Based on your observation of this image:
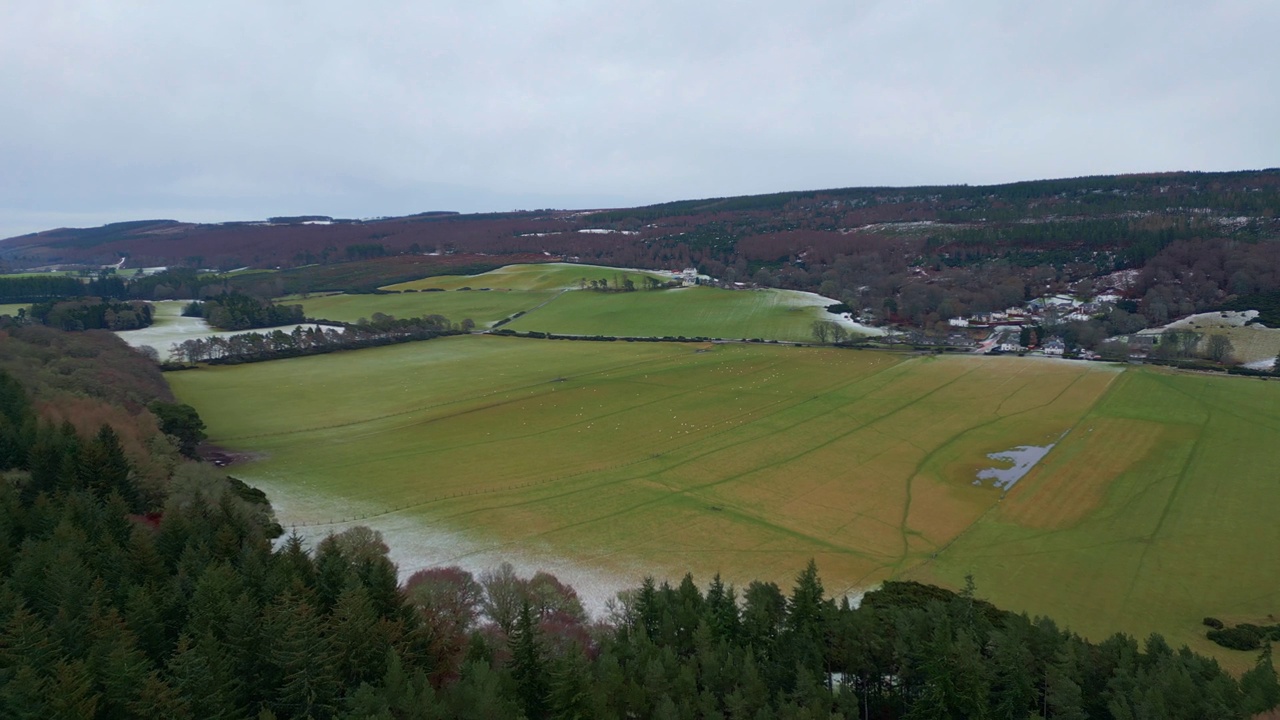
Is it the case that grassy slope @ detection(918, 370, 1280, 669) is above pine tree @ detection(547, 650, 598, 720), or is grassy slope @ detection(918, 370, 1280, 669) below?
below

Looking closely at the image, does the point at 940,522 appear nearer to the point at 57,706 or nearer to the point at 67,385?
the point at 57,706

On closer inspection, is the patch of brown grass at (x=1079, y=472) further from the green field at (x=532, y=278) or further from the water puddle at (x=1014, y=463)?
the green field at (x=532, y=278)

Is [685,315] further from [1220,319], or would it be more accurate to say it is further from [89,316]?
[89,316]

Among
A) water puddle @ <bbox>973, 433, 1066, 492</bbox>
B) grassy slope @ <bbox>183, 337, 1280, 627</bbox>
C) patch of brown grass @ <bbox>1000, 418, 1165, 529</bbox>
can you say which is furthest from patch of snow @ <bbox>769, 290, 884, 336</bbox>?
water puddle @ <bbox>973, 433, 1066, 492</bbox>

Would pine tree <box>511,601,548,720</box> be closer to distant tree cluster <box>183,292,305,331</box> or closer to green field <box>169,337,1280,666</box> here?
green field <box>169,337,1280,666</box>

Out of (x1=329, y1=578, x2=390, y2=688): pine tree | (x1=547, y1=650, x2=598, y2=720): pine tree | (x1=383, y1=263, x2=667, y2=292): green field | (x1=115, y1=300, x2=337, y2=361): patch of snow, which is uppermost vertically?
(x1=383, y1=263, x2=667, y2=292): green field

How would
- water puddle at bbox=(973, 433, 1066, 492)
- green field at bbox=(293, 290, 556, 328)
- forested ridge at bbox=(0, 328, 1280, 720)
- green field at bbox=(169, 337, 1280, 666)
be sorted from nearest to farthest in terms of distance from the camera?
forested ridge at bbox=(0, 328, 1280, 720), green field at bbox=(169, 337, 1280, 666), water puddle at bbox=(973, 433, 1066, 492), green field at bbox=(293, 290, 556, 328)

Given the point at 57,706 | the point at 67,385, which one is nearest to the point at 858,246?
the point at 67,385
